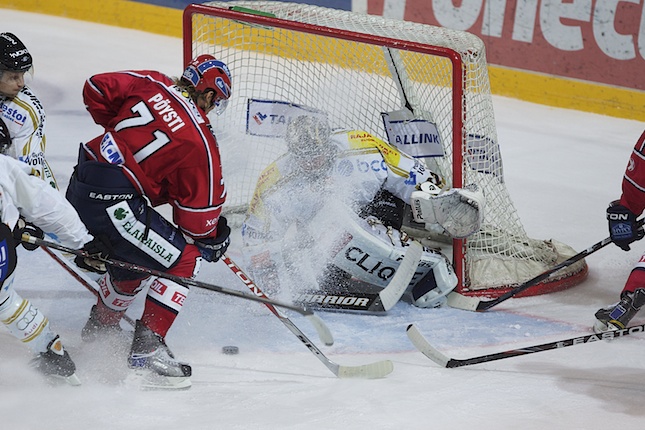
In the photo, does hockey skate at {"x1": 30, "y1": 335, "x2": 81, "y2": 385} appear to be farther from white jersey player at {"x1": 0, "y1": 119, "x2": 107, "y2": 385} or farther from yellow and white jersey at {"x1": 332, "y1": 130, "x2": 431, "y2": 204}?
yellow and white jersey at {"x1": 332, "y1": 130, "x2": 431, "y2": 204}

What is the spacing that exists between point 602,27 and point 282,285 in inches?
132

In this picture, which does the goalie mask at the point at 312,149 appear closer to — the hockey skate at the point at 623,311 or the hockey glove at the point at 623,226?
the hockey glove at the point at 623,226

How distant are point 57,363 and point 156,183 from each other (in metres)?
0.61

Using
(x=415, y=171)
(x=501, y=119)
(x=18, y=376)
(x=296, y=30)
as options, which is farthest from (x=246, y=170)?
(x=501, y=119)

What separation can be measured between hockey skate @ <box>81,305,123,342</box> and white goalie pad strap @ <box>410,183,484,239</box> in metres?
1.15

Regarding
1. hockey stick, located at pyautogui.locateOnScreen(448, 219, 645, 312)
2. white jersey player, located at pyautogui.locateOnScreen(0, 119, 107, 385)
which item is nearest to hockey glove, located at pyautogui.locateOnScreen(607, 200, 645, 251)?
hockey stick, located at pyautogui.locateOnScreen(448, 219, 645, 312)

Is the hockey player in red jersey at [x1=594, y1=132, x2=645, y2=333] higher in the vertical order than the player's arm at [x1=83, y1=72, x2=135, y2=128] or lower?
lower

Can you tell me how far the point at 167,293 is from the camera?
9.88 ft

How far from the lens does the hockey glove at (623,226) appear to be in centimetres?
346

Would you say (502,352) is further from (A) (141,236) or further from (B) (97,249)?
(B) (97,249)

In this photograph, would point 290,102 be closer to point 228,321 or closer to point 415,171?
point 415,171

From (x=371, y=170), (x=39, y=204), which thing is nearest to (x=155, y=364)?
(x=39, y=204)

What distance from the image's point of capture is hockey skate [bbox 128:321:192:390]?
9.69ft

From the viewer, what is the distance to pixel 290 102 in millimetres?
4184
